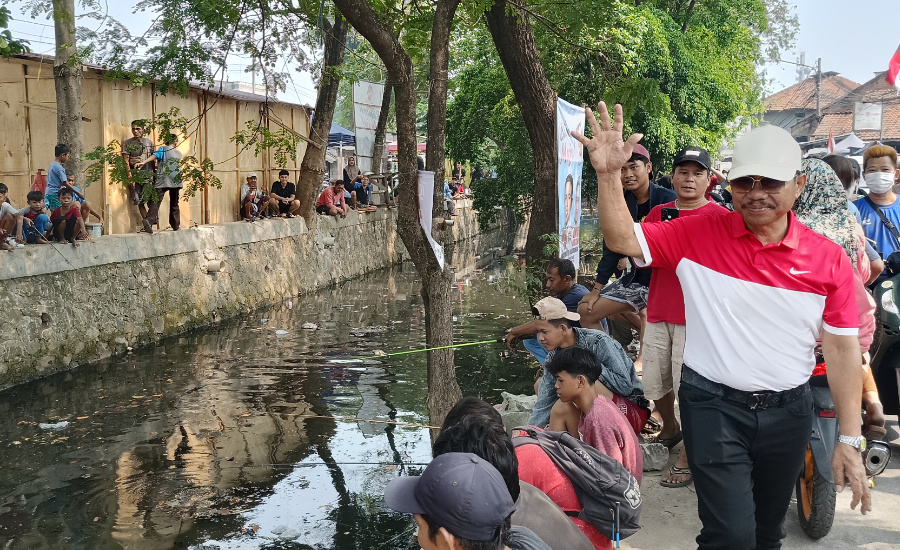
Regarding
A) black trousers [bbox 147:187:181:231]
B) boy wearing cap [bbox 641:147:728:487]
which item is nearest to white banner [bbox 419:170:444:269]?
boy wearing cap [bbox 641:147:728:487]

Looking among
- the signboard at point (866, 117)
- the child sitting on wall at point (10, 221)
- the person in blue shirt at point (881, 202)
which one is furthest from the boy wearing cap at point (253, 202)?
the signboard at point (866, 117)

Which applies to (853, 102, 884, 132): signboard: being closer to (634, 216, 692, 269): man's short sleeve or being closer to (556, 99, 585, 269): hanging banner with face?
(556, 99, 585, 269): hanging banner with face

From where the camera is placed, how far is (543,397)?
4.80 meters

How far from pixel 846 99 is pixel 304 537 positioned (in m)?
45.4

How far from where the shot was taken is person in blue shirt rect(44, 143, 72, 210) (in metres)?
11.9

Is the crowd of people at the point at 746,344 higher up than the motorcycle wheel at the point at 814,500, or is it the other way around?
the crowd of people at the point at 746,344

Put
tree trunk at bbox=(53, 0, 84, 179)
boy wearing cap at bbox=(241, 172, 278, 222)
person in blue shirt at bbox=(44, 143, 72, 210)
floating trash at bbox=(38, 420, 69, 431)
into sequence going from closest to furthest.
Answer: floating trash at bbox=(38, 420, 69, 431) → tree trunk at bbox=(53, 0, 84, 179) → person in blue shirt at bbox=(44, 143, 72, 210) → boy wearing cap at bbox=(241, 172, 278, 222)

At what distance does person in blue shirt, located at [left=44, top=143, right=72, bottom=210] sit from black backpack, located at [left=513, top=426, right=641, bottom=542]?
33.8 feet

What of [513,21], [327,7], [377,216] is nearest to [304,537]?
[513,21]

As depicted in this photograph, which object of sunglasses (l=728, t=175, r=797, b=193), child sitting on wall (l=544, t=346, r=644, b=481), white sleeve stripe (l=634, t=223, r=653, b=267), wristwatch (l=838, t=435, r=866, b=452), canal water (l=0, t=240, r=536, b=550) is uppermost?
sunglasses (l=728, t=175, r=797, b=193)

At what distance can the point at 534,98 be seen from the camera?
30.5ft

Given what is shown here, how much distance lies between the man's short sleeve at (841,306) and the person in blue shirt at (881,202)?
2.67m

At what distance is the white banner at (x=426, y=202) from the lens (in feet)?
21.2

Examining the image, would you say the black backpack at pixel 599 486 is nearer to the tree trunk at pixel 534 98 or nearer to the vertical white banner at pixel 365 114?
the tree trunk at pixel 534 98
